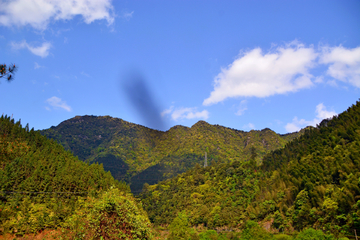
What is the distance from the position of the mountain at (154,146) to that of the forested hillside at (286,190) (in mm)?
36937

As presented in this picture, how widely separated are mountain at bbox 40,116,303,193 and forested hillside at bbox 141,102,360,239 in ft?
121

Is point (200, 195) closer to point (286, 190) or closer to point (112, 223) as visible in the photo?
point (286, 190)

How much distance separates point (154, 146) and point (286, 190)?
127504mm

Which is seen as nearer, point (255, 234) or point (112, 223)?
point (112, 223)

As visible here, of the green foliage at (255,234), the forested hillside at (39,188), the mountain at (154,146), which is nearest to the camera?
the forested hillside at (39,188)

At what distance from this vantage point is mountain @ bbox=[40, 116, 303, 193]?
146125 millimetres

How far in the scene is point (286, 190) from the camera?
212 feet

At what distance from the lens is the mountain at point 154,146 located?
146125 mm

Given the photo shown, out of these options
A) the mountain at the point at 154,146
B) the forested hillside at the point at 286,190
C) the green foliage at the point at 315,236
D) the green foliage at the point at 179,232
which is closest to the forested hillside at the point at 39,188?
the green foliage at the point at 179,232

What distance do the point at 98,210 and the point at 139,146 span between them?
6437 inches

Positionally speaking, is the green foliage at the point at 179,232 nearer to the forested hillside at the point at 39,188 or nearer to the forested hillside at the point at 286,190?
the forested hillside at the point at 39,188

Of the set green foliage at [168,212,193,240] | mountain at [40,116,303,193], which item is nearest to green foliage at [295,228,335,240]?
green foliage at [168,212,193,240]

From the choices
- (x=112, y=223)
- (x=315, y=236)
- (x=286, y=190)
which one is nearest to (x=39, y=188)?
(x=112, y=223)

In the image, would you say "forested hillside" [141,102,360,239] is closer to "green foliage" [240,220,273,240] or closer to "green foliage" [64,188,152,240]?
"green foliage" [240,220,273,240]
